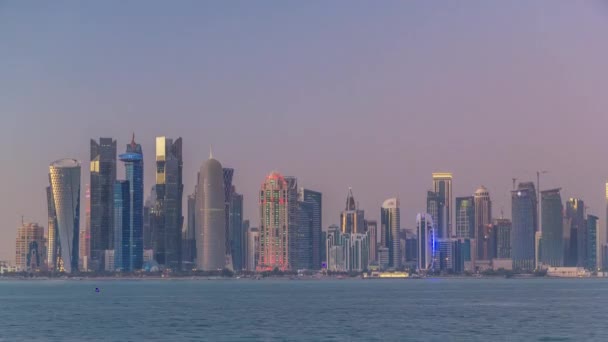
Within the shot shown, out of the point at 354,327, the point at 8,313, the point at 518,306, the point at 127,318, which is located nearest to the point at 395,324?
the point at 354,327

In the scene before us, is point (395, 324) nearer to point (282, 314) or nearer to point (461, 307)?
point (282, 314)

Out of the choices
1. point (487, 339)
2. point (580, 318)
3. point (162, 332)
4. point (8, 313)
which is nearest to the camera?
point (487, 339)

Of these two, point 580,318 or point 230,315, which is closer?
point 580,318

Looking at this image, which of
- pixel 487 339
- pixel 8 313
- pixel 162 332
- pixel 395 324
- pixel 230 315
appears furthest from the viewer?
pixel 8 313

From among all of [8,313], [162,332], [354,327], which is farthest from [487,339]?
[8,313]

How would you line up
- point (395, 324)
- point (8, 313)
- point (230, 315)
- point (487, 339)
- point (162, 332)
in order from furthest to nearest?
1. point (8, 313)
2. point (230, 315)
3. point (395, 324)
4. point (162, 332)
5. point (487, 339)

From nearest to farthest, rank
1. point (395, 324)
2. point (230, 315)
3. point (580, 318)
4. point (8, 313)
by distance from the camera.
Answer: point (395, 324) → point (580, 318) → point (230, 315) → point (8, 313)

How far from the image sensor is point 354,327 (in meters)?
138

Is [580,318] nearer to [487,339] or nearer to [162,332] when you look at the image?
[487,339]

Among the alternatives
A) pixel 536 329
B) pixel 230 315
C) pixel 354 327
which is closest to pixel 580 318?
pixel 536 329

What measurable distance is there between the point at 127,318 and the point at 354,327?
40477 millimetres

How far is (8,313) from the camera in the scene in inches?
7323

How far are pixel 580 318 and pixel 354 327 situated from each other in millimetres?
35888

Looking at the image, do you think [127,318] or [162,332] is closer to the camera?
[162,332]
